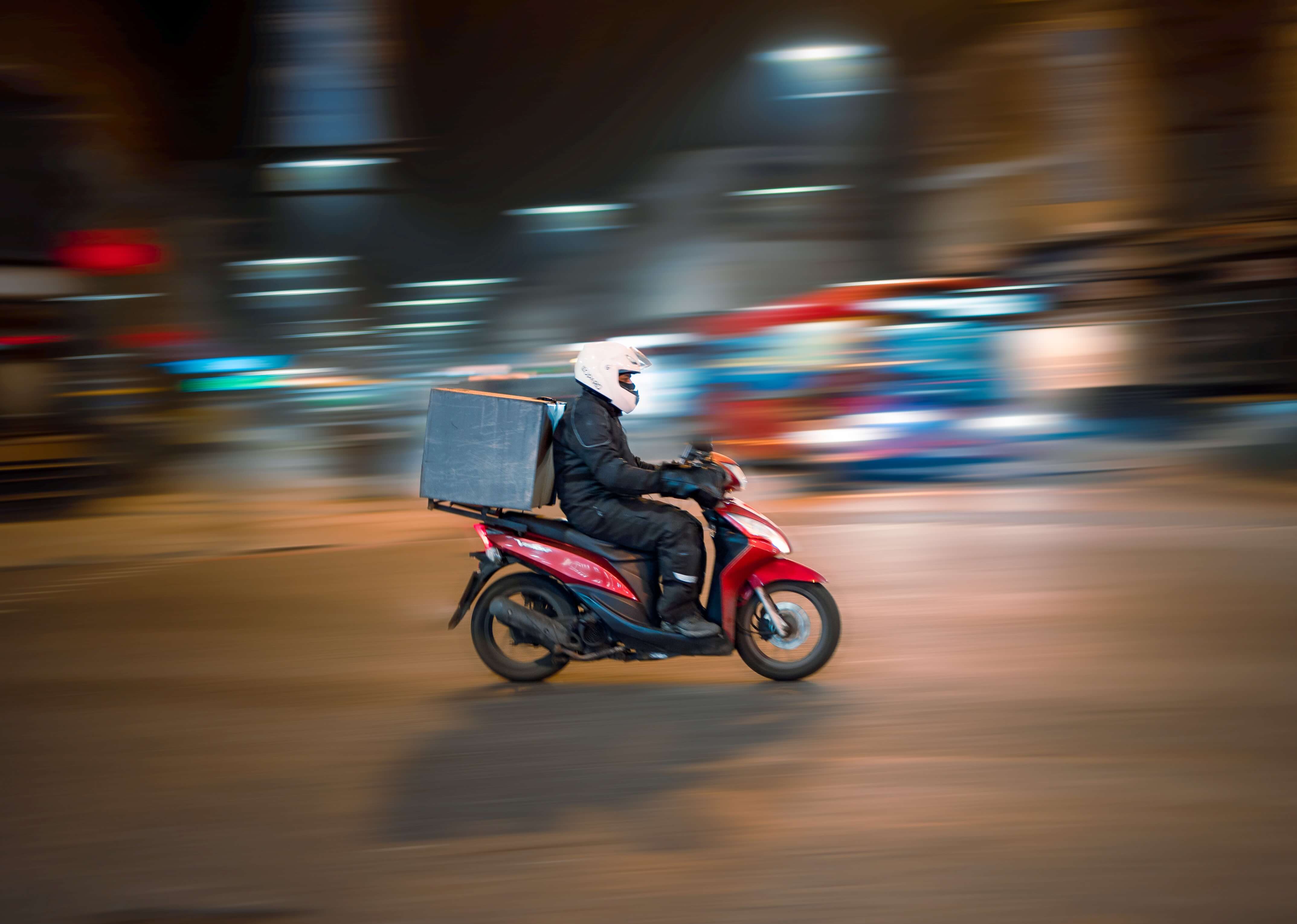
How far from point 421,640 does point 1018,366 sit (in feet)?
29.7

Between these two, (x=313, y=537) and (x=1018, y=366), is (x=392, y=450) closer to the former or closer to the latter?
(x=313, y=537)

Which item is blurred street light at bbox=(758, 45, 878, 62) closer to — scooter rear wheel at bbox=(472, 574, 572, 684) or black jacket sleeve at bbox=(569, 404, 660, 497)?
black jacket sleeve at bbox=(569, 404, 660, 497)

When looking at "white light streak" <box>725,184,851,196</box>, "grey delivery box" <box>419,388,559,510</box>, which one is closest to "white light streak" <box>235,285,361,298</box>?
"white light streak" <box>725,184,851,196</box>

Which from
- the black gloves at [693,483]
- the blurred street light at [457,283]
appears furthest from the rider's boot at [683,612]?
the blurred street light at [457,283]

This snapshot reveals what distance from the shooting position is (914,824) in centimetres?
356

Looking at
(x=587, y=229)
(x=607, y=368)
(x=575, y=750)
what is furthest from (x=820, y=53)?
(x=575, y=750)

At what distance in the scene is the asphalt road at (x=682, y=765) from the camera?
3211 mm

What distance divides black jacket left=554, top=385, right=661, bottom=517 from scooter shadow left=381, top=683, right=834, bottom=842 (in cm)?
92

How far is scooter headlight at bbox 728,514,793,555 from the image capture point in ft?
16.6

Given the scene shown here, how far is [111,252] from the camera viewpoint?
13.4m

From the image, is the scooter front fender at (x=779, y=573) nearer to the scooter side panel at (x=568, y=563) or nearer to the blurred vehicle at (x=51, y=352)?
the scooter side panel at (x=568, y=563)

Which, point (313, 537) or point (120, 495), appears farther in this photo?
point (120, 495)

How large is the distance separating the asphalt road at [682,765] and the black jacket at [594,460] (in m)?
0.93

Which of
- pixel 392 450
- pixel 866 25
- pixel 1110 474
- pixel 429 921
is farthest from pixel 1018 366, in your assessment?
pixel 429 921
